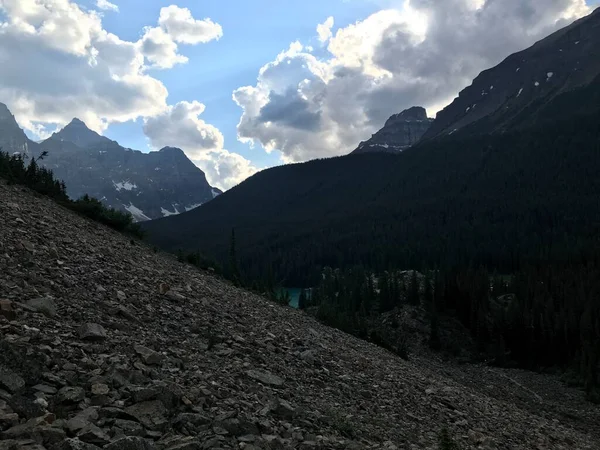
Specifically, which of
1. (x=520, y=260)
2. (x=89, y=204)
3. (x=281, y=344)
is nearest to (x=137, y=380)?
(x=281, y=344)

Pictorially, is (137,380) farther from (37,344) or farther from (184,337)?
(184,337)

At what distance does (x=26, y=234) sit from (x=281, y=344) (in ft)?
38.4

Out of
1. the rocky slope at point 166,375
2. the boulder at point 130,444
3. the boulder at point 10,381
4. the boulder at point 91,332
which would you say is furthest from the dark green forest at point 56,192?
the boulder at point 130,444

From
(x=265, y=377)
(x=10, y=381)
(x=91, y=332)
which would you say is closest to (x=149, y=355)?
(x=91, y=332)

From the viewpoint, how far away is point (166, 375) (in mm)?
11523

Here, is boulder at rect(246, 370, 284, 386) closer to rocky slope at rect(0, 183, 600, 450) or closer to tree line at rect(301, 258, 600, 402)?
rocky slope at rect(0, 183, 600, 450)

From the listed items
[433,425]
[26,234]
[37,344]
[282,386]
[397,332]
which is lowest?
[397,332]

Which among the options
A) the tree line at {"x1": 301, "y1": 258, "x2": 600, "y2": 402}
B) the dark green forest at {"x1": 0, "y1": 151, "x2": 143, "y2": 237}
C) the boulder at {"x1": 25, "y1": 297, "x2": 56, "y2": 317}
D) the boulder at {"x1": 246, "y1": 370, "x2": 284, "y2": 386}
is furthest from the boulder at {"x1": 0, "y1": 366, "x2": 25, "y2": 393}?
the tree line at {"x1": 301, "y1": 258, "x2": 600, "y2": 402}

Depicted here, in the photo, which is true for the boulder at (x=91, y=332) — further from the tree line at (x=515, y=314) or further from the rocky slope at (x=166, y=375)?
the tree line at (x=515, y=314)

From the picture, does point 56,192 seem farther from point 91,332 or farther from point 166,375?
point 166,375

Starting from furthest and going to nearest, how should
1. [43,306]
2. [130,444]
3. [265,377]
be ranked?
[265,377] < [43,306] < [130,444]

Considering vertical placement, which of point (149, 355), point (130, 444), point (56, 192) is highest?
point (56, 192)

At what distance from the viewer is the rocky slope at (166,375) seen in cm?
879

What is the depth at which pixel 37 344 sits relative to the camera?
10.4 metres
